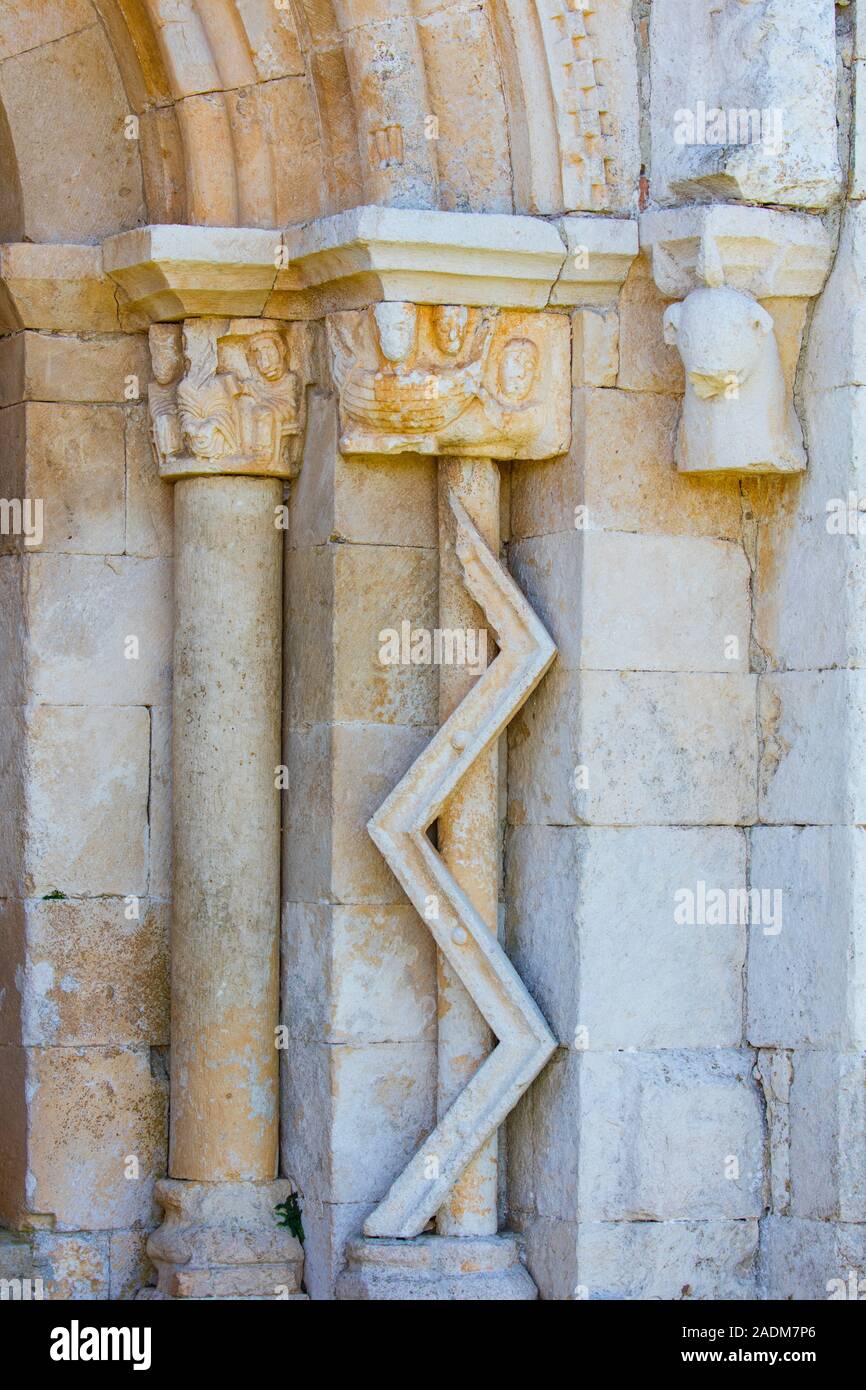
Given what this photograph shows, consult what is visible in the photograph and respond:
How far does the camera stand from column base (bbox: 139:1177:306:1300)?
219 inches

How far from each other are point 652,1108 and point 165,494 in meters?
1.85

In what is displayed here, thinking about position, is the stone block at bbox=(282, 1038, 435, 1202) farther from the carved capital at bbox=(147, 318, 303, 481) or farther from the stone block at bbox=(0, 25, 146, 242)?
the stone block at bbox=(0, 25, 146, 242)

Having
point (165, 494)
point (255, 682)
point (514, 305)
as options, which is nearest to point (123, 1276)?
point (255, 682)

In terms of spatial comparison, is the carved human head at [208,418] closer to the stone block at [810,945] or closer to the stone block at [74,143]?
the stone block at [74,143]

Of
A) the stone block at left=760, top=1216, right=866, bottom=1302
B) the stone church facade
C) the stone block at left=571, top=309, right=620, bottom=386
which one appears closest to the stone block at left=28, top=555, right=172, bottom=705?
the stone church facade

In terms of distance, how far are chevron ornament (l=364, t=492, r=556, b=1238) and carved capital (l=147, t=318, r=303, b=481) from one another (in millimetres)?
652

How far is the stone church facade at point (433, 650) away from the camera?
5352mm

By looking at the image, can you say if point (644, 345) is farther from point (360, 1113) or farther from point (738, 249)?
point (360, 1113)

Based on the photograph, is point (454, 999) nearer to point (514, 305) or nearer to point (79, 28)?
point (514, 305)

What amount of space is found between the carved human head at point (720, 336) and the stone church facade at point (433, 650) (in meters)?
0.01

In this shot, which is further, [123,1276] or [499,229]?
[123,1276]

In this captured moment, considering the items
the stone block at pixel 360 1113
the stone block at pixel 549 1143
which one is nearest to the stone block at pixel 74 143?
the stone block at pixel 360 1113

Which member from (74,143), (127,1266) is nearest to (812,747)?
(127,1266)

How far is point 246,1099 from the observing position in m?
5.67
